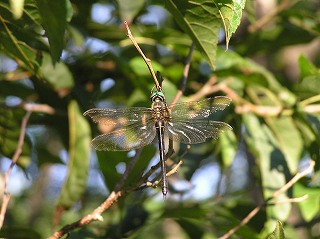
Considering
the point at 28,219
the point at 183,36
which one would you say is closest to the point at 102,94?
the point at 183,36

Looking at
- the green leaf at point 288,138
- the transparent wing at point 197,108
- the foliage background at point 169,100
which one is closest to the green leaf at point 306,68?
the foliage background at point 169,100

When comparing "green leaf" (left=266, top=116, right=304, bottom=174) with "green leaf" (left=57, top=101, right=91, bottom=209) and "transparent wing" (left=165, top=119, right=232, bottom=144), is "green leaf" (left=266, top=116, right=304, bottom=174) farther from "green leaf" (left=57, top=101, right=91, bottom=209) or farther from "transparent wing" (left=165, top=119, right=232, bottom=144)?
"green leaf" (left=57, top=101, right=91, bottom=209)

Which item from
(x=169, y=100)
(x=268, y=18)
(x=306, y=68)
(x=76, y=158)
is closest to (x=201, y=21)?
(x=169, y=100)

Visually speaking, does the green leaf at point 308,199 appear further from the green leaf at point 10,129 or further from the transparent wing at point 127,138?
the green leaf at point 10,129

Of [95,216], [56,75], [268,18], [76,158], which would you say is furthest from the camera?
[268,18]

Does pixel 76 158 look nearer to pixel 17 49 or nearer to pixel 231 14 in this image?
pixel 17 49

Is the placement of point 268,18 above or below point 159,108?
above
